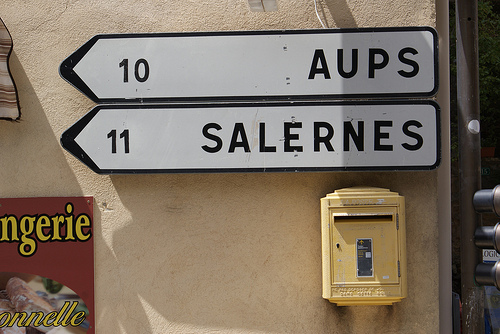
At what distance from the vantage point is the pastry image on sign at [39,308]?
3822 millimetres

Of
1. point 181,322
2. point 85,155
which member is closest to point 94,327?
point 181,322

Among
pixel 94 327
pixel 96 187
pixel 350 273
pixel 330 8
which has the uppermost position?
pixel 330 8

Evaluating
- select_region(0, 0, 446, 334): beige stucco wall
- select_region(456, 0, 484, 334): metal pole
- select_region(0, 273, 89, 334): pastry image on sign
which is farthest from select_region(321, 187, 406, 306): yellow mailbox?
select_region(0, 273, 89, 334): pastry image on sign

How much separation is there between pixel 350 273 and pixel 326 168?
0.73 meters

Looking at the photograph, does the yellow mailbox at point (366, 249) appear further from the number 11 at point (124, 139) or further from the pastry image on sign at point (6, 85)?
the pastry image on sign at point (6, 85)

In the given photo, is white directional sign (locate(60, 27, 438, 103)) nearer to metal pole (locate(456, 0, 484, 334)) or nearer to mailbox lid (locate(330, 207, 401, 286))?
metal pole (locate(456, 0, 484, 334))

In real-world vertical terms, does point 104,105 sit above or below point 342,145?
Result: above

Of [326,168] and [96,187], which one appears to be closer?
[326,168]

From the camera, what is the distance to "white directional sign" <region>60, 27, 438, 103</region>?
12.0ft

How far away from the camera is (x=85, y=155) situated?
3.75 meters

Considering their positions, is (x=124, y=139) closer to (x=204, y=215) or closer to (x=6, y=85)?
(x=204, y=215)

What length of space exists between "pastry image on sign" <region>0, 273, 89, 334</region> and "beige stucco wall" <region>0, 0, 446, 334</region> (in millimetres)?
189

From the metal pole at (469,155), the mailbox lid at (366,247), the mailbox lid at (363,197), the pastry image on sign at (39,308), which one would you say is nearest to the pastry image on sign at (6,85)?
the pastry image on sign at (39,308)

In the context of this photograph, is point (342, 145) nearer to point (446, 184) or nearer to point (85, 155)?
point (446, 184)
